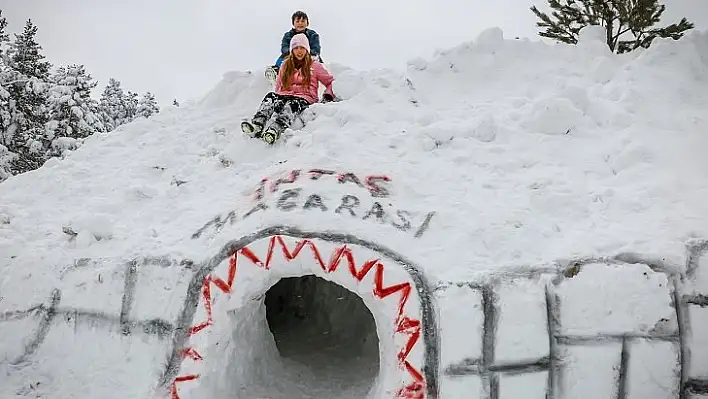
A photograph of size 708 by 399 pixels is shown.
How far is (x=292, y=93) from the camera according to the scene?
6387 mm

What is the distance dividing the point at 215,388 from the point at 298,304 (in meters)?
3.16

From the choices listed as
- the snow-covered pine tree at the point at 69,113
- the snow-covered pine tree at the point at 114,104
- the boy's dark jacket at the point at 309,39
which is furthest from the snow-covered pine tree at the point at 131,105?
the boy's dark jacket at the point at 309,39

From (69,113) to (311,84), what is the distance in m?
13.1

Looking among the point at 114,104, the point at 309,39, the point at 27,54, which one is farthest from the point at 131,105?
the point at 309,39

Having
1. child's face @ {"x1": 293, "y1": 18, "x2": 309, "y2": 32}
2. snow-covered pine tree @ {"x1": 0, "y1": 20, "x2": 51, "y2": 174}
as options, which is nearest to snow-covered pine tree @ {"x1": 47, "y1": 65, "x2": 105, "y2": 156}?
snow-covered pine tree @ {"x1": 0, "y1": 20, "x2": 51, "y2": 174}

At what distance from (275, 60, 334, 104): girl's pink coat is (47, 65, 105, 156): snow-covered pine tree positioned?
36.9 feet

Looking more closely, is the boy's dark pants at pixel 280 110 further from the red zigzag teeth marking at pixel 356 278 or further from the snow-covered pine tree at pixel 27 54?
the snow-covered pine tree at pixel 27 54

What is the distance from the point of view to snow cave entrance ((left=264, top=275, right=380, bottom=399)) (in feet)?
18.8

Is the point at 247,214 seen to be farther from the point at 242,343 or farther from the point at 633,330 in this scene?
the point at 633,330

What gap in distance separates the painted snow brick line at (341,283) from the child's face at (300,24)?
323 cm

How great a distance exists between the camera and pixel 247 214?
497 cm

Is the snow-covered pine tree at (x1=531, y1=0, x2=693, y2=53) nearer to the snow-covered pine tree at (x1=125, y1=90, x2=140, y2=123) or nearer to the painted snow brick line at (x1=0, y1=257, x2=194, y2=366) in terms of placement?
the painted snow brick line at (x1=0, y1=257, x2=194, y2=366)

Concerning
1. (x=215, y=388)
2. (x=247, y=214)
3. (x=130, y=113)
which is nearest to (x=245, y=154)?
(x=247, y=214)

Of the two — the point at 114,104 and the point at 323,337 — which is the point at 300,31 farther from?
the point at 114,104
